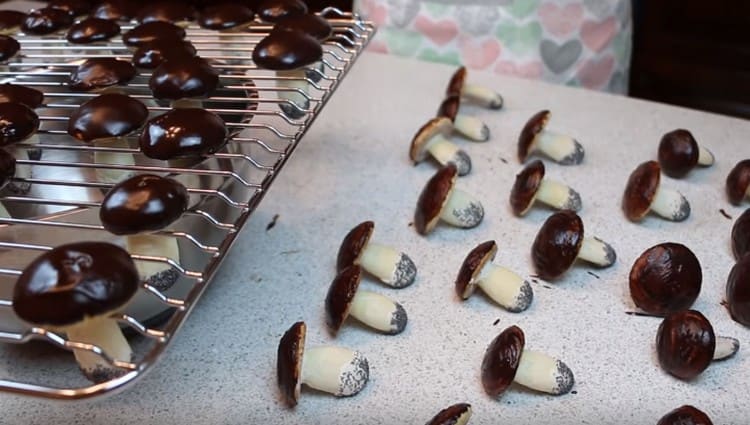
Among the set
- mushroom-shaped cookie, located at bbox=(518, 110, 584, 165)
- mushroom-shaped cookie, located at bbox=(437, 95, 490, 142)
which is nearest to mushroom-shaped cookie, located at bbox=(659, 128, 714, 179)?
mushroom-shaped cookie, located at bbox=(518, 110, 584, 165)

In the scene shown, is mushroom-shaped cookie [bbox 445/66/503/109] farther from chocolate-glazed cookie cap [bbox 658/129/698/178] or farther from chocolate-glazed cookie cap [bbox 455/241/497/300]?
chocolate-glazed cookie cap [bbox 455/241/497/300]

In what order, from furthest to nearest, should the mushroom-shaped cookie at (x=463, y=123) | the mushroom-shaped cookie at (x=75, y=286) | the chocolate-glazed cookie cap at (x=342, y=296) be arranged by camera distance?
the mushroom-shaped cookie at (x=463, y=123), the chocolate-glazed cookie cap at (x=342, y=296), the mushroom-shaped cookie at (x=75, y=286)

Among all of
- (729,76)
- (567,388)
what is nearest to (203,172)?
(567,388)

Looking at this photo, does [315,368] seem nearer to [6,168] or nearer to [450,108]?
[6,168]

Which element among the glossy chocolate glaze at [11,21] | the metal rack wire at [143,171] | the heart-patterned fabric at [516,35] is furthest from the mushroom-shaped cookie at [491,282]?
the heart-patterned fabric at [516,35]

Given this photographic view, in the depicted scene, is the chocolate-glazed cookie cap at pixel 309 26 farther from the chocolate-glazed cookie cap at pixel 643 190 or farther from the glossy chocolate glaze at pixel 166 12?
the chocolate-glazed cookie cap at pixel 643 190

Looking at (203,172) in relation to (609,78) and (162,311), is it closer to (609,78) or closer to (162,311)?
(162,311)
